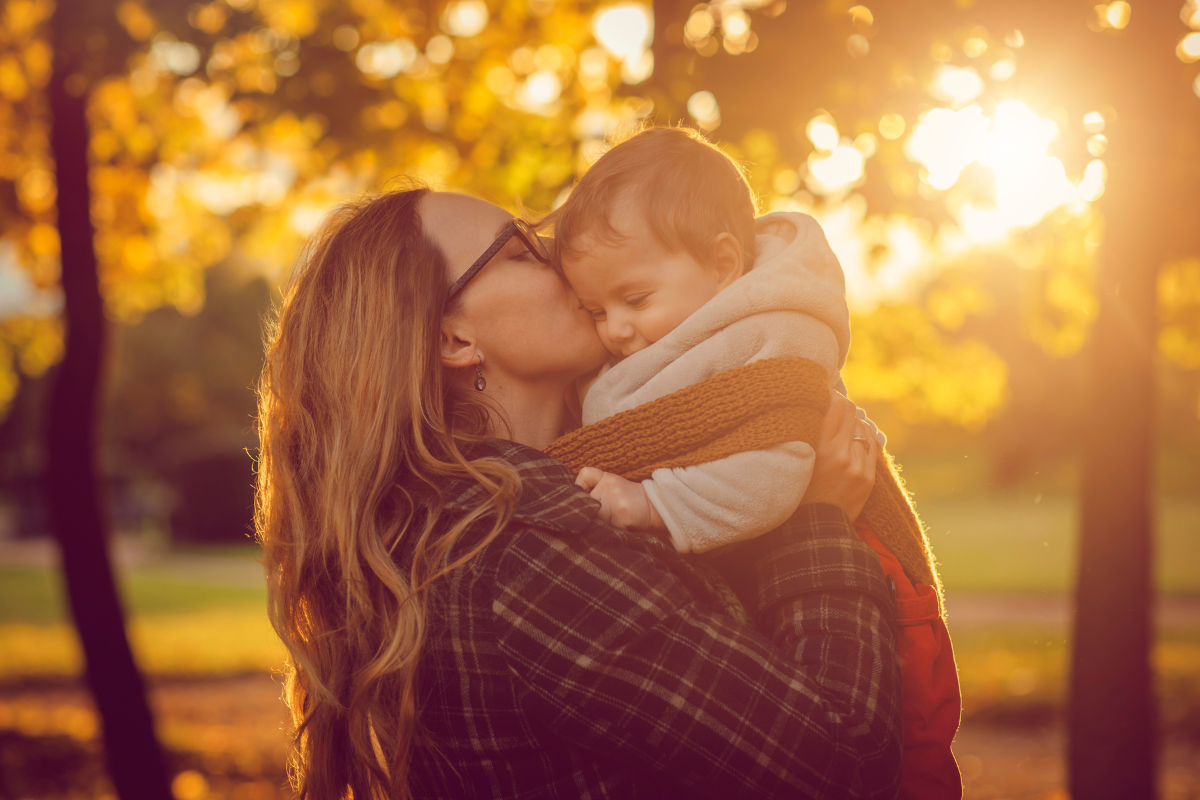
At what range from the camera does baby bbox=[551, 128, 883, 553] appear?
1764 mm

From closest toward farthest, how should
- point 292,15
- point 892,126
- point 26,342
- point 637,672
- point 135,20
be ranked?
1. point 637,672
2. point 892,126
3. point 135,20
4. point 292,15
5. point 26,342

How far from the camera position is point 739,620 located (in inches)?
70.7

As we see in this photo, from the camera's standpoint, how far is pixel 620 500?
5.79ft

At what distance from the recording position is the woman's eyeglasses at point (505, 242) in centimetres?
203

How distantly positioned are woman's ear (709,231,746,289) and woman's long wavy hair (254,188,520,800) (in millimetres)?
651

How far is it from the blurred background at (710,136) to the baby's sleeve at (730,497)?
95 cm

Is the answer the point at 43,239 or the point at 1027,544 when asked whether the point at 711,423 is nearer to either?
the point at 43,239

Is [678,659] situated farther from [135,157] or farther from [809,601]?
[135,157]

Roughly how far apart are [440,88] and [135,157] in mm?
2553

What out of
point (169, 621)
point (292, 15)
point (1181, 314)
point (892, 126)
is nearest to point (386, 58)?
point (292, 15)

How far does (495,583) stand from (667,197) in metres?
1.05

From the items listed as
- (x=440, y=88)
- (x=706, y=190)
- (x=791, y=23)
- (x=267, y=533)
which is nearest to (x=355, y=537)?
(x=267, y=533)

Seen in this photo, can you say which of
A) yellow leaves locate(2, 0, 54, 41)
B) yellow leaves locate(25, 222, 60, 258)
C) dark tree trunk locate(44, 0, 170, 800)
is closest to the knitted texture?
dark tree trunk locate(44, 0, 170, 800)

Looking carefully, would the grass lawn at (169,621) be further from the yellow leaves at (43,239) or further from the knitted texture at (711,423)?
the knitted texture at (711,423)
